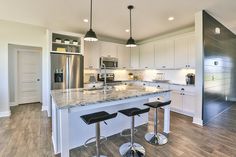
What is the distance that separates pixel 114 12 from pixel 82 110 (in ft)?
8.42

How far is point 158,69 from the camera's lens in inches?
211

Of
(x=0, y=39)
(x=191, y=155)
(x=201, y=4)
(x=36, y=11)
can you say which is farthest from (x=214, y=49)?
(x=0, y=39)

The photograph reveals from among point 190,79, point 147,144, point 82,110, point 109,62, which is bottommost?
point 147,144

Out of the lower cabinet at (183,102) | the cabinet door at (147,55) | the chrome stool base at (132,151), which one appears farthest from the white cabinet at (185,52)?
the chrome stool base at (132,151)

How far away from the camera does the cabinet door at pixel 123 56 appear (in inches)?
227

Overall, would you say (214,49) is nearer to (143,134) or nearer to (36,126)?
(143,134)

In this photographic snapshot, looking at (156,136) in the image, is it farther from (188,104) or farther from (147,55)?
(147,55)

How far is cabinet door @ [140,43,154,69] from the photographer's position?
17.6ft

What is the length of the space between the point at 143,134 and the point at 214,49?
3065mm

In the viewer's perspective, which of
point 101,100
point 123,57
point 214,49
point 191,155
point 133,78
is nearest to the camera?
point 101,100

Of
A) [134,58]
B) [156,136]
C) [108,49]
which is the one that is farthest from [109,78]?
[156,136]

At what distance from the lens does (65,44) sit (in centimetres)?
433

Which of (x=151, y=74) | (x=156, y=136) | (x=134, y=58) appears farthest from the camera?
(x=134, y=58)

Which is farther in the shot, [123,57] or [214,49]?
[123,57]
